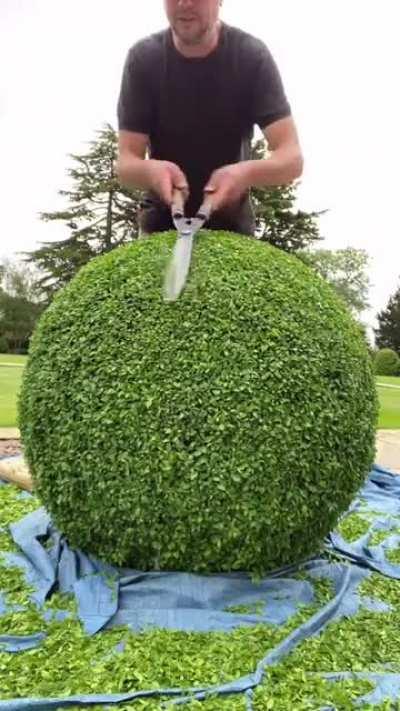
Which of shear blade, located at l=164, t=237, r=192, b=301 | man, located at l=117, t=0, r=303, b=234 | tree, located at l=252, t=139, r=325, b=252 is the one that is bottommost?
shear blade, located at l=164, t=237, r=192, b=301

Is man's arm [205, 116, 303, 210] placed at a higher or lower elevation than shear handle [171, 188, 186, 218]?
higher

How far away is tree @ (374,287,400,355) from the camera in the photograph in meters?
30.5

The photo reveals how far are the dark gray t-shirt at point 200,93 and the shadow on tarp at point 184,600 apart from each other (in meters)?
1.53

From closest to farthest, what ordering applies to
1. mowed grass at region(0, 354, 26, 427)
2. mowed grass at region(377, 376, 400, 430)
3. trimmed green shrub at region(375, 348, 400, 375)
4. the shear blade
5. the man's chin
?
the shear blade < the man's chin < mowed grass at region(0, 354, 26, 427) < mowed grass at region(377, 376, 400, 430) < trimmed green shrub at region(375, 348, 400, 375)

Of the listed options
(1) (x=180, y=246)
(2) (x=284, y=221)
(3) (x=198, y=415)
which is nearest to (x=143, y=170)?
(1) (x=180, y=246)

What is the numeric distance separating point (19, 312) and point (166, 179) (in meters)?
28.5

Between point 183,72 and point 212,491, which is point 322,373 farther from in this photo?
point 183,72

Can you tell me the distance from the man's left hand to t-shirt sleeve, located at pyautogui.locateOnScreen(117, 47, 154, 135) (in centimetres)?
48

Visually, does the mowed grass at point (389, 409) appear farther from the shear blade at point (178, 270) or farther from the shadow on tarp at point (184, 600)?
the shear blade at point (178, 270)

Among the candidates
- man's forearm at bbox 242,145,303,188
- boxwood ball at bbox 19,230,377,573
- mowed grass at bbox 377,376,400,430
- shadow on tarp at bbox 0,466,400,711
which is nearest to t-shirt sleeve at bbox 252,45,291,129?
man's forearm at bbox 242,145,303,188

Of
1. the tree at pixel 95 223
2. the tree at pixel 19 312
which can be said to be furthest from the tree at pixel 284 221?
the tree at pixel 19 312

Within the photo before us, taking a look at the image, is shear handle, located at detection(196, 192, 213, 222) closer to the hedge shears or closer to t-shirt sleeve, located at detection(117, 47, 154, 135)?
the hedge shears

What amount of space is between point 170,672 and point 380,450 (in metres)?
4.49

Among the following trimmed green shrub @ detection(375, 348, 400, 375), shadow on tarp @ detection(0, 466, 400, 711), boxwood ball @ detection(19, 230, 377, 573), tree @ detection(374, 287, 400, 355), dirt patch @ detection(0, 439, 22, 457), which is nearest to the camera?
shadow on tarp @ detection(0, 466, 400, 711)
